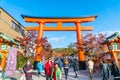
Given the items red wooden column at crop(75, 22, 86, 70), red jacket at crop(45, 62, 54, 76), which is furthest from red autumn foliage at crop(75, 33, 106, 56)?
red jacket at crop(45, 62, 54, 76)

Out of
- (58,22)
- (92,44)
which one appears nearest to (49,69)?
(92,44)

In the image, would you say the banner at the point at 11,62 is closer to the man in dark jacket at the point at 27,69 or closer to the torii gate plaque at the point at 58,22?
the man in dark jacket at the point at 27,69

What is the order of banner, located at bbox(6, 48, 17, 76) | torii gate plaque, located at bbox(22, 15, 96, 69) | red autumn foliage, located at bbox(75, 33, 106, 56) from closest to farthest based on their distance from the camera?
banner, located at bbox(6, 48, 17, 76) → red autumn foliage, located at bbox(75, 33, 106, 56) → torii gate plaque, located at bbox(22, 15, 96, 69)

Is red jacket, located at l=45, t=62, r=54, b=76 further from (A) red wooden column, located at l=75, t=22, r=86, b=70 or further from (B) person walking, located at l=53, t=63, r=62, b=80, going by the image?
(A) red wooden column, located at l=75, t=22, r=86, b=70

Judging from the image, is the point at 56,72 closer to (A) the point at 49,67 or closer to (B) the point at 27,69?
(A) the point at 49,67

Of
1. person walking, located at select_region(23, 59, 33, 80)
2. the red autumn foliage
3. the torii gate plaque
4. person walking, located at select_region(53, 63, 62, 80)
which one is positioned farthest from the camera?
the torii gate plaque

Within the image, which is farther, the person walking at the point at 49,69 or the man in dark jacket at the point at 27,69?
the person walking at the point at 49,69

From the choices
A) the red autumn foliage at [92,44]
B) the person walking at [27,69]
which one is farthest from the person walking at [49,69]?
the red autumn foliage at [92,44]

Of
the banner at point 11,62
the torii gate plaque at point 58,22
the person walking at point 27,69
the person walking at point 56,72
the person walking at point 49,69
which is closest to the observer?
the person walking at point 27,69

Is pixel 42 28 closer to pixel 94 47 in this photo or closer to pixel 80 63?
pixel 80 63

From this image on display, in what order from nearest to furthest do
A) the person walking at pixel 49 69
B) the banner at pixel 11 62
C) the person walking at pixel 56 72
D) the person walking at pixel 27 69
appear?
the person walking at pixel 27 69
the banner at pixel 11 62
the person walking at pixel 49 69
the person walking at pixel 56 72

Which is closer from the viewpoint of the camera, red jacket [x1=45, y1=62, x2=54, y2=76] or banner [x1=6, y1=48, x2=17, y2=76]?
banner [x1=6, y1=48, x2=17, y2=76]

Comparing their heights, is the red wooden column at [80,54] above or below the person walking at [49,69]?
above

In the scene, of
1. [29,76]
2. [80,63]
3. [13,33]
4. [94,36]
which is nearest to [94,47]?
[94,36]
